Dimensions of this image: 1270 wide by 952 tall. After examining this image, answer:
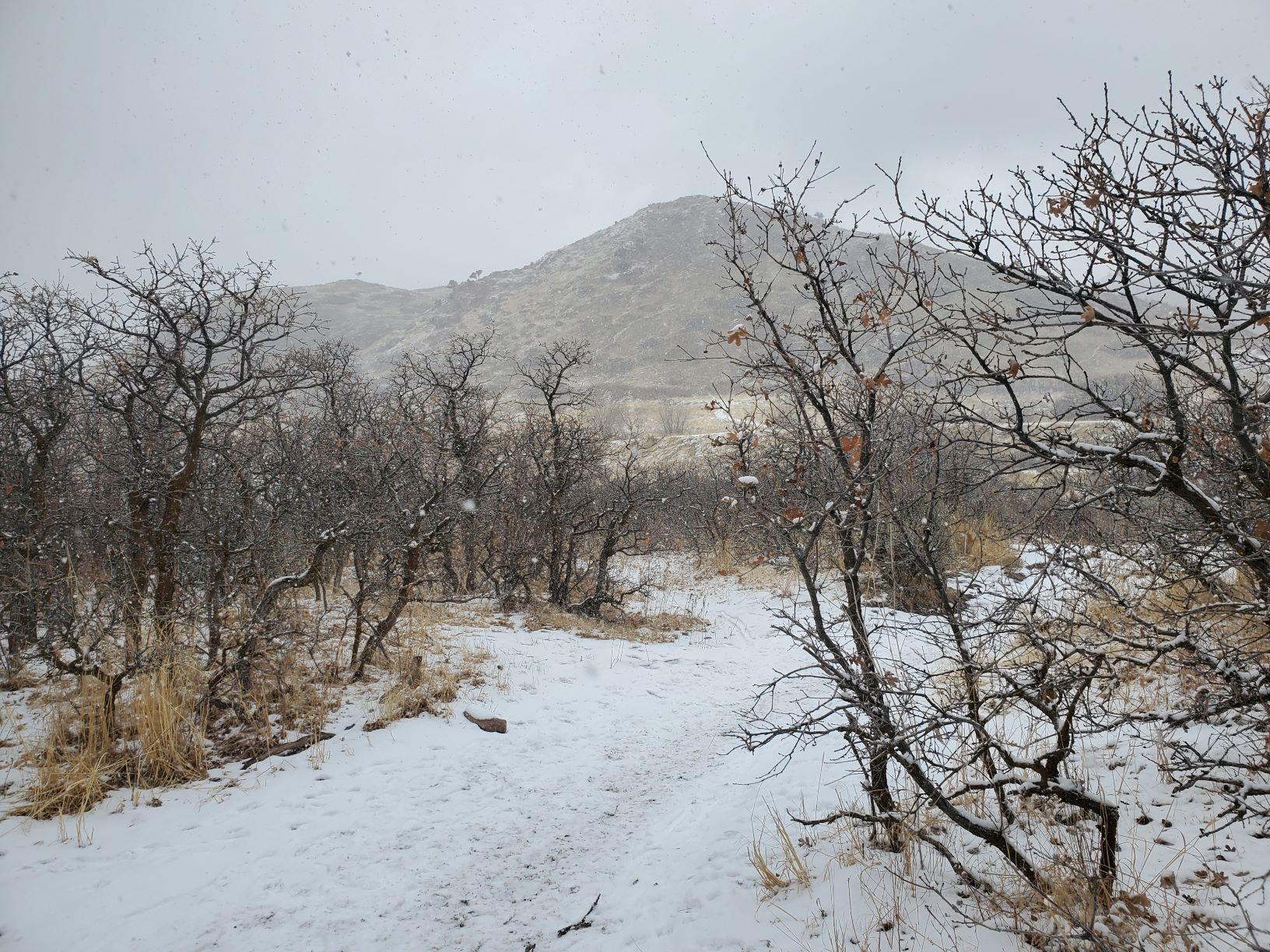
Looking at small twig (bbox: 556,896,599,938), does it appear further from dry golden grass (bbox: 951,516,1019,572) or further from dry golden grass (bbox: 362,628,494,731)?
dry golden grass (bbox: 951,516,1019,572)

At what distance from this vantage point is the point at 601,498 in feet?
56.3

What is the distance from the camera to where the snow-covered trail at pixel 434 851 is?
3146 millimetres

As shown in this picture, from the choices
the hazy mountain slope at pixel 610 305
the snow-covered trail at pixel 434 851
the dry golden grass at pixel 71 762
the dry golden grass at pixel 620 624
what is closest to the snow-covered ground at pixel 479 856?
the snow-covered trail at pixel 434 851

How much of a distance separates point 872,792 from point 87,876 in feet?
13.9

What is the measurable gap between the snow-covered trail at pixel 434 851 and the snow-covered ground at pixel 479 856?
0.04 ft

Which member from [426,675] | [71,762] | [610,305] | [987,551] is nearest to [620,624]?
[426,675]

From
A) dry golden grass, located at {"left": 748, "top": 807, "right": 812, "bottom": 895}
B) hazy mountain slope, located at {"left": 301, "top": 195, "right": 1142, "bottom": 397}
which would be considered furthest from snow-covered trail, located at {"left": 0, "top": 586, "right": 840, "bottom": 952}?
hazy mountain slope, located at {"left": 301, "top": 195, "right": 1142, "bottom": 397}

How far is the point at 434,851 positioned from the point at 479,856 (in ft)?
0.95

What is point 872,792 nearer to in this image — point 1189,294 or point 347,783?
point 1189,294

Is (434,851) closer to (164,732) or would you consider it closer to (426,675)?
(164,732)

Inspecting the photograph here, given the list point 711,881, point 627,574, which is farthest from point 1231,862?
point 627,574

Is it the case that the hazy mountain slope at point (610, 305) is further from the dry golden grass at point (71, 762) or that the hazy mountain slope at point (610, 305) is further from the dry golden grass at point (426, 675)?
the dry golden grass at point (71, 762)

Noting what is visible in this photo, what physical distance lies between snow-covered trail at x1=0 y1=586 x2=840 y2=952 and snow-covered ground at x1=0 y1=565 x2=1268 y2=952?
0.01 m

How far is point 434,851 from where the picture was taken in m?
3.93
